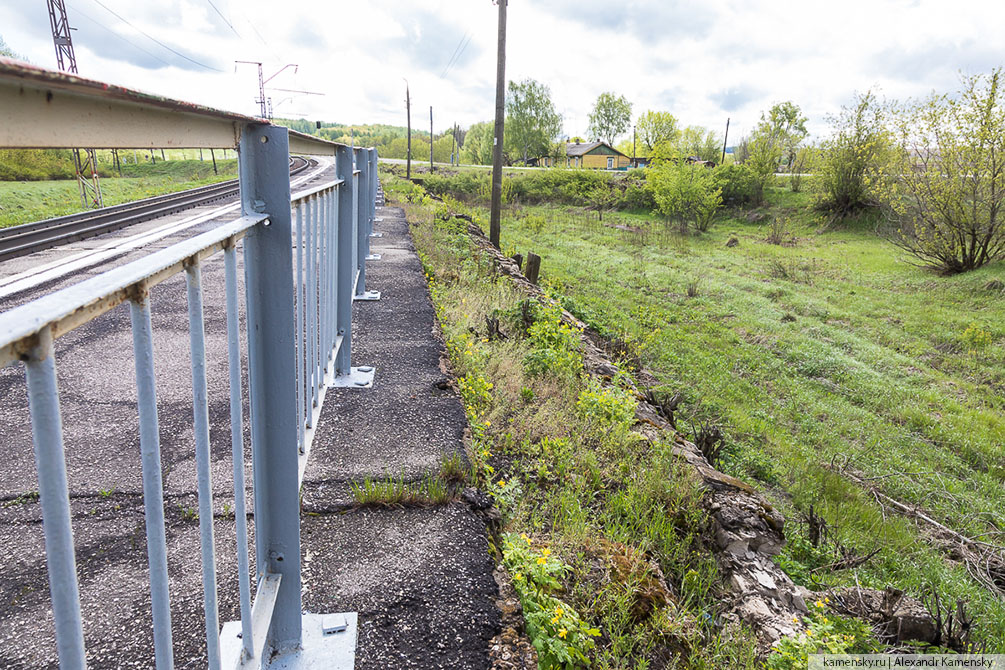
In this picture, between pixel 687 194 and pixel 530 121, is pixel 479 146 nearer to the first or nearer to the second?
pixel 530 121

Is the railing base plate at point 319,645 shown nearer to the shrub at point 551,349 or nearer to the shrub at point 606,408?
the shrub at point 606,408

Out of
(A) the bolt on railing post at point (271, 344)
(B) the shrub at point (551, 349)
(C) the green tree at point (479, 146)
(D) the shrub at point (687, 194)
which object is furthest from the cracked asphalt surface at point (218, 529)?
(C) the green tree at point (479, 146)

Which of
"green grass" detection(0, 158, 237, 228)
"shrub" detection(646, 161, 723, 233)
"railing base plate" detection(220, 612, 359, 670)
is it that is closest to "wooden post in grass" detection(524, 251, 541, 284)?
"railing base plate" detection(220, 612, 359, 670)

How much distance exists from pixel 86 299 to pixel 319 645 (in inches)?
64.1

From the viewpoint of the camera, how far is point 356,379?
3.94m

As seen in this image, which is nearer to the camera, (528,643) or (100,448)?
(528,643)

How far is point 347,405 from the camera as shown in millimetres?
3615

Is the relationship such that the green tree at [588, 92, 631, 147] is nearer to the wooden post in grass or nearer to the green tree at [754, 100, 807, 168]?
the green tree at [754, 100, 807, 168]

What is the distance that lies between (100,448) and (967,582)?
5914 mm

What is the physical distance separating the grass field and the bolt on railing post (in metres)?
3.82

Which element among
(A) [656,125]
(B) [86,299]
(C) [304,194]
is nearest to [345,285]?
(C) [304,194]

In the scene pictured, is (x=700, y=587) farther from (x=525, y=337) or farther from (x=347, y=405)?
(x=525, y=337)

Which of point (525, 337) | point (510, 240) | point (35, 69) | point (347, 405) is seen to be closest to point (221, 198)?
point (510, 240)

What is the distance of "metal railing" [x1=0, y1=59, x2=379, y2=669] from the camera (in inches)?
23.6
